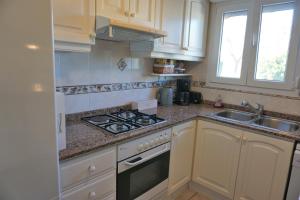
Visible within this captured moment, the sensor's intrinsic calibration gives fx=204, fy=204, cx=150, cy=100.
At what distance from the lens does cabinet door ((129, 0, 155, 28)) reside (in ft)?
5.24

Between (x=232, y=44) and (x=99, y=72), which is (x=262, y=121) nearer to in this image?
(x=232, y=44)

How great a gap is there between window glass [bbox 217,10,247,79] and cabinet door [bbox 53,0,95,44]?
5.39ft

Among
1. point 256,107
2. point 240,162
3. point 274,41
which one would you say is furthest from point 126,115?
point 274,41

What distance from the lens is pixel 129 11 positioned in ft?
5.11

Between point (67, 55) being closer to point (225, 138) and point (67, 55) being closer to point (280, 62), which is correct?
point (225, 138)

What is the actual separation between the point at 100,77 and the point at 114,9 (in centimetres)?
60

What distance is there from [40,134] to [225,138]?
1.60 m

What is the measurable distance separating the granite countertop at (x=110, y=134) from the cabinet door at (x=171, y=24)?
0.63 metres

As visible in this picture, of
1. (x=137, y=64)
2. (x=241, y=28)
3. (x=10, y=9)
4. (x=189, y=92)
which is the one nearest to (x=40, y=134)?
(x=10, y=9)

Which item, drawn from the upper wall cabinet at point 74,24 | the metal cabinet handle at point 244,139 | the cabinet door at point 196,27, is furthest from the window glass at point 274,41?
the upper wall cabinet at point 74,24

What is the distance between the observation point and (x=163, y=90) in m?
2.37

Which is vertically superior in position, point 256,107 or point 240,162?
point 256,107

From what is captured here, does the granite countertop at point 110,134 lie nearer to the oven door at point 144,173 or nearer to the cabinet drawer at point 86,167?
the cabinet drawer at point 86,167

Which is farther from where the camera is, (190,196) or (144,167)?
(190,196)
